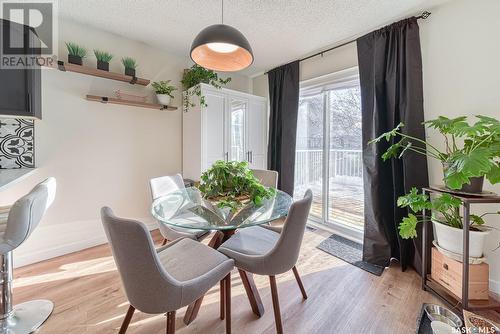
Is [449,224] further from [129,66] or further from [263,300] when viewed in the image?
[129,66]

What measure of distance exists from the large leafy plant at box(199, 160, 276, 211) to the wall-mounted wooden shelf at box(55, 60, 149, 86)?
174 centimetres

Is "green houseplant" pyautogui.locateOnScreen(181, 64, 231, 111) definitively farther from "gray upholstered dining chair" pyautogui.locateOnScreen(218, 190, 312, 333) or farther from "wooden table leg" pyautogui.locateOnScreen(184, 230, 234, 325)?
"gray upholstered dining chair" pyautogui.locateOnScreen(218, 190, 312, 333)

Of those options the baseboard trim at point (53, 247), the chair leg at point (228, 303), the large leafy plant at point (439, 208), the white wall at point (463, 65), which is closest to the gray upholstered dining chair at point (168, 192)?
the chair leg at point (228, 303)

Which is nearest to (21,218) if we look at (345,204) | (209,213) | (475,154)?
(209,213)

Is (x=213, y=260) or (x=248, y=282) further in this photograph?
(x=248, y=282)

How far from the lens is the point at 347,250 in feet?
8.16

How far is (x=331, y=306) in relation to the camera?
1.62 meters

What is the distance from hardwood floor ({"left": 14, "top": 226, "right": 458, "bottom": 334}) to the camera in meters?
1.43

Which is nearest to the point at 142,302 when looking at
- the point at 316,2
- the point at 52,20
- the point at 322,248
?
the point at 322,248

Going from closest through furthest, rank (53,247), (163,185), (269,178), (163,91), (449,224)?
(449,224), (163,185), (53,247), (269,178), (163,91)

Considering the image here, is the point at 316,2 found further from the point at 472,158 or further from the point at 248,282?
the point at 248,282

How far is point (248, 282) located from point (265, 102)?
289 cm

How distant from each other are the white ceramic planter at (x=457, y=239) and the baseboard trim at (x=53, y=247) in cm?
342

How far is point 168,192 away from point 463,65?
289cm
